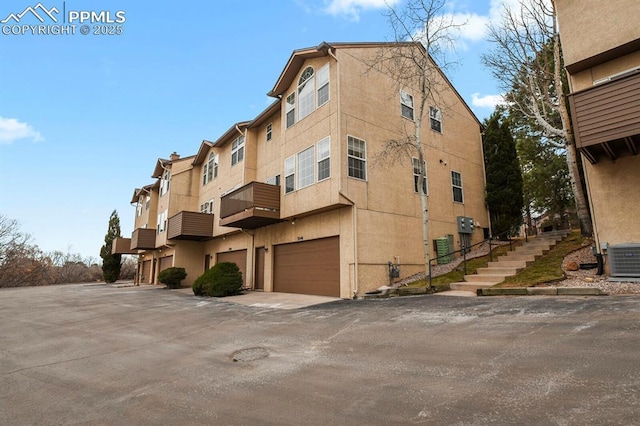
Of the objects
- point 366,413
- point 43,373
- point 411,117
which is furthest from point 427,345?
point 411,117

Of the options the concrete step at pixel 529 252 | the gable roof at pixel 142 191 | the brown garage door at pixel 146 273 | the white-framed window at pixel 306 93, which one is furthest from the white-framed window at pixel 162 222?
the concrete step at pixel 529 252

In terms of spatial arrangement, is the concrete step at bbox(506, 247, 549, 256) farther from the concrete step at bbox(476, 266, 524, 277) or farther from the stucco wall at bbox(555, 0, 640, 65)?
the stucco wall at bbox(555, 0, 640, 65)

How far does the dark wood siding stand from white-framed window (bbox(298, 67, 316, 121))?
31.6ft

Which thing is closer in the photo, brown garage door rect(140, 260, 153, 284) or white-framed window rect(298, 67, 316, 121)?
white-framed window rect(298, 67, 316, 121)

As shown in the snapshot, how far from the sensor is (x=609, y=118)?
8.55 meters

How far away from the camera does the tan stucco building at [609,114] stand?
8.45 meters

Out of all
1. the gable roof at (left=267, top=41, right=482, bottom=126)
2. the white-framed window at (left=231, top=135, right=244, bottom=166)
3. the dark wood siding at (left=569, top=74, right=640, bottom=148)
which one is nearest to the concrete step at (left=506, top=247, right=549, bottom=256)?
the dark wood siding at (left=569, top=74, right=640, bottom=148)

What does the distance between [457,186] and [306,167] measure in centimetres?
846

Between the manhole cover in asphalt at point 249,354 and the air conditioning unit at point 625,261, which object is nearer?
the manhole cover in asphalt at point 249,354

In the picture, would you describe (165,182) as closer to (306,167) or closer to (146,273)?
(146,273)

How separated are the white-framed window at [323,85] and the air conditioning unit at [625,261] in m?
10.9

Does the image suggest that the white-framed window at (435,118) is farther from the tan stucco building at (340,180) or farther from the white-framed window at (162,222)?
the white-framed window at (162,222)

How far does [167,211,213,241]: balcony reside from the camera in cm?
2294

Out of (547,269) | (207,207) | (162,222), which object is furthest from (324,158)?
(162,222)
